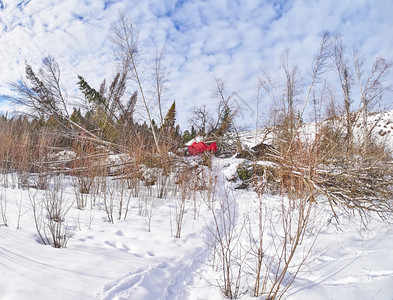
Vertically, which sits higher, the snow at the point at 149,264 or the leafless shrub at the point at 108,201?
the leafless shrub at the point at 108,201

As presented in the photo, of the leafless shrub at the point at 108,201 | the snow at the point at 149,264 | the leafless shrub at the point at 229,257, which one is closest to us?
the snow at the point at 149,264

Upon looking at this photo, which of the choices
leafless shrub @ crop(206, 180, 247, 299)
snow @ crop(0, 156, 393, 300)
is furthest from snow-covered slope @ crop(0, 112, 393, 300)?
leafless shrub @ crop(206, 180, 247, 299)

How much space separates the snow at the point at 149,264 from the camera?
1676 millimetres

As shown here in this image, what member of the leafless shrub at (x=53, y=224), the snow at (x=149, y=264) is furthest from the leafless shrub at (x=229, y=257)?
the leafless shrub at (x=53, y=224)

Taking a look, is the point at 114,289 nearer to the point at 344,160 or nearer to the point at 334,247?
the point at 334,247

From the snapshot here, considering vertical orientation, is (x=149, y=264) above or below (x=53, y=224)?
below

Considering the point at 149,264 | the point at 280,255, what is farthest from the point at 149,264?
the point at 280,255

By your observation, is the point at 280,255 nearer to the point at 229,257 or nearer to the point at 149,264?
the point at 229,257

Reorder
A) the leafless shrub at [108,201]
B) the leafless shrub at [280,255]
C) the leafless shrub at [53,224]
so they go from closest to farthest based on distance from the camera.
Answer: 1. the leafless shrub at [280,255]
2. the leafless shrub at [53,224]
3. the leafless shrub at [108,201]

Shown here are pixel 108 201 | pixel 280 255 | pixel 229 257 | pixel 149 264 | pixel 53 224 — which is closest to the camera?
pixel 229 257

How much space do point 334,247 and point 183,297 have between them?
2200mm

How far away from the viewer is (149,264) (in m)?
2.39

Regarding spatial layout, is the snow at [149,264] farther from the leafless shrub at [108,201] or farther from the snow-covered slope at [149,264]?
the leafless shrub at [108,201]

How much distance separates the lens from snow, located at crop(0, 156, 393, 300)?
1.68 meters
